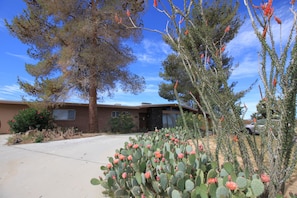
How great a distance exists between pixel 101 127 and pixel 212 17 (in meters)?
11.7

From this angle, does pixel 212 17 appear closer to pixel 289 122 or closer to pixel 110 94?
pixel 110 94

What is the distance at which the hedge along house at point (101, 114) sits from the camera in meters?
14.4

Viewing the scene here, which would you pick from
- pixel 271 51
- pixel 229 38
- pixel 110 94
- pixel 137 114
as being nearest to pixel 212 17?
pixel 229 38

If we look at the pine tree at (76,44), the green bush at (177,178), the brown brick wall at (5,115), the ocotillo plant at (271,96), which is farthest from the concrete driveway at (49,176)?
the brown brick wall at (5,115)

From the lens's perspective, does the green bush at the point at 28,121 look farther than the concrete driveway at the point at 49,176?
Yes

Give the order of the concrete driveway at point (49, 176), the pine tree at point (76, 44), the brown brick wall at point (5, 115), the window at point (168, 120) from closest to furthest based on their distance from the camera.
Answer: the concrete driveway at point (49, 176)
the pine tree at point (76, 44)
the brown brick wall at point (5, 115)
the window at point (168, 120)

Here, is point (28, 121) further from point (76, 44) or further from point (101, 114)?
point (101, 114)

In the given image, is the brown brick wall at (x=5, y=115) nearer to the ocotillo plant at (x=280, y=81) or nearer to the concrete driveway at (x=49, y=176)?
the concrete driveway at (x=49, y=176)

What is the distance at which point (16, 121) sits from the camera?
37.4 ft

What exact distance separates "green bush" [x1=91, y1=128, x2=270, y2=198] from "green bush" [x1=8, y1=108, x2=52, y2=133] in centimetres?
1025

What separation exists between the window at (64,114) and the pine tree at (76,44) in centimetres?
237

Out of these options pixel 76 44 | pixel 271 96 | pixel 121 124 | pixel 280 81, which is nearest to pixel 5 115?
pixel 76 44

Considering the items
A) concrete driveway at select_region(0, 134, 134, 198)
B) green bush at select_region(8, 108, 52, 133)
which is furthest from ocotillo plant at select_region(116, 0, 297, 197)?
green bush at select_region(8, 108, 52, 133)

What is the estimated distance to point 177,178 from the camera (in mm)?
2188
